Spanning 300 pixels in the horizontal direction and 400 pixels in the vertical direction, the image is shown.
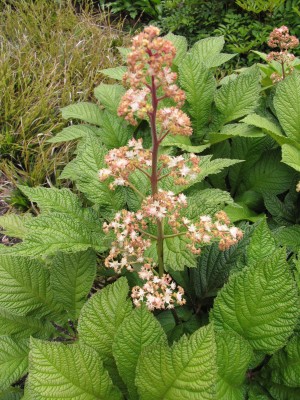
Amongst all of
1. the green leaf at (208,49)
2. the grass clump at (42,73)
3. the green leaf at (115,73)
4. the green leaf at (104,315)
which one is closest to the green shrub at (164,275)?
the green leaf at (104,315)

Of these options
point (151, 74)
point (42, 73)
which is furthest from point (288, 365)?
point (42, 73)

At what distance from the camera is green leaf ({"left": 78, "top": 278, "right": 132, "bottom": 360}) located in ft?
4.72

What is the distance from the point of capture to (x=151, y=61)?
41.0 inches

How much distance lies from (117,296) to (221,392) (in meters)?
0.42

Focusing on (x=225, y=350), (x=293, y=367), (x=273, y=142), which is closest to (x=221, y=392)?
(x=225, y=350)

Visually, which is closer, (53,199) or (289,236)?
(53,199)

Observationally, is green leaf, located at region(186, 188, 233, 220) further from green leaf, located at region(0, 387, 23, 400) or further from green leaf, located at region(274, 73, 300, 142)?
green leaf, located at region(0, 387, 23, 400)

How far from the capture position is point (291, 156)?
1860mm

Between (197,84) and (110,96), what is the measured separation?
0.48 m

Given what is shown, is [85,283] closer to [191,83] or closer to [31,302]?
[31,302]

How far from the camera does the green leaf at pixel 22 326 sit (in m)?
1.69

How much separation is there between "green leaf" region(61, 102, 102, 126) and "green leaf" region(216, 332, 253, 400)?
1429 mm

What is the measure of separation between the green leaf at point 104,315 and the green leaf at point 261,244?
0.44m

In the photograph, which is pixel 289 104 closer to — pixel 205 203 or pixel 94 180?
pixel 205 203
